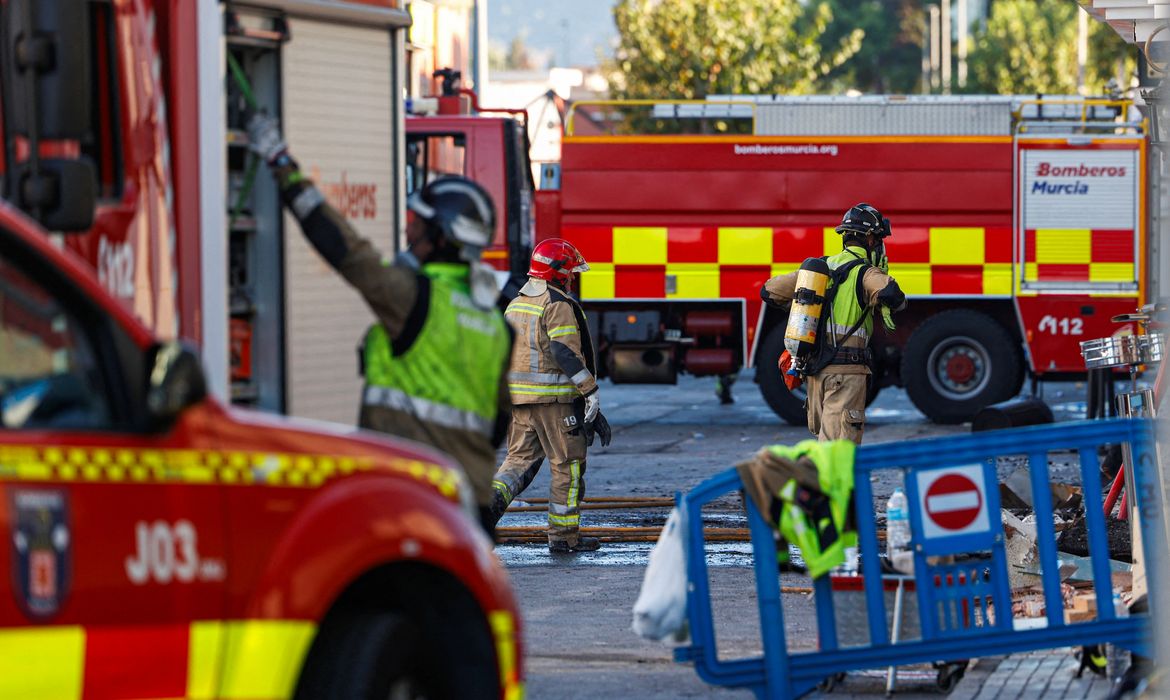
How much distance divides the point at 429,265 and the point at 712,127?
30046 millimetres

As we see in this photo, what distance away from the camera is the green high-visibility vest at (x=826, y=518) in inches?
238

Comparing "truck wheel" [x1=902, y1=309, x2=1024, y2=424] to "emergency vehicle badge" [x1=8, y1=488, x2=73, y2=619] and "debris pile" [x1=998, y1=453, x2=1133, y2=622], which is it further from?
"emergency vehicle badge" [x1=8, y1=488, x2=73, y2=619]

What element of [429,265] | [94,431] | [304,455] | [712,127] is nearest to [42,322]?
[94,431]

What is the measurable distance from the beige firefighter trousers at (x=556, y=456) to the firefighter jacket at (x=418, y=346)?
4.35m

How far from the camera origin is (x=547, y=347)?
32.5 feet

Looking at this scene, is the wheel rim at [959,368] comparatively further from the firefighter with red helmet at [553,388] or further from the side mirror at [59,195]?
the side mirror at [59,195]

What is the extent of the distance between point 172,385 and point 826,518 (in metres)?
2.73

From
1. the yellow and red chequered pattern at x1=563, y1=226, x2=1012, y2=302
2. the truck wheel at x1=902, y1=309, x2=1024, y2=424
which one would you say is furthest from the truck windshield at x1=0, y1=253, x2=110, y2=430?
the truck wheel at x1=902, y1=309, x2=1024, y2=424

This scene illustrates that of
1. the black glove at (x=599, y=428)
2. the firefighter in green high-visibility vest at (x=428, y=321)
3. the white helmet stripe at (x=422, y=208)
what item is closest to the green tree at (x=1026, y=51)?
the black glove at (x=599, y=428)

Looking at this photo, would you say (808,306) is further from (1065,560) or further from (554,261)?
(1065,560)

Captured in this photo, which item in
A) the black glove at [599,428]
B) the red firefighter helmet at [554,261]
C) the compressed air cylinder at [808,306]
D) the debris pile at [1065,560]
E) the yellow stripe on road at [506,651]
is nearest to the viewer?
the yellow stripe on road at [506,651]

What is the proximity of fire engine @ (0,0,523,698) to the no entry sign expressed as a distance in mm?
1770

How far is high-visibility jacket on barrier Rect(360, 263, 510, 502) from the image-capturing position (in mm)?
5465

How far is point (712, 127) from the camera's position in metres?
35.3
